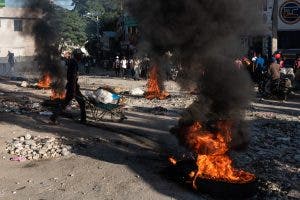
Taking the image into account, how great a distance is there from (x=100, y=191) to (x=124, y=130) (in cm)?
409

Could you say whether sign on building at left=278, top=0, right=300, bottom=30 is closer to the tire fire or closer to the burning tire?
the tire fire

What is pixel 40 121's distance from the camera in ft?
38.1

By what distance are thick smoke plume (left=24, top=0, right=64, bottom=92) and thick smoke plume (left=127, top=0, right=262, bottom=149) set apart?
39.4 ft

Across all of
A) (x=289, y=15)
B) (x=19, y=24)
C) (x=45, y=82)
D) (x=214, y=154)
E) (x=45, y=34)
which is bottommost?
(x=214, y=154)

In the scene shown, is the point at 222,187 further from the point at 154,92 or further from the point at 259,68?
the point at 259,68

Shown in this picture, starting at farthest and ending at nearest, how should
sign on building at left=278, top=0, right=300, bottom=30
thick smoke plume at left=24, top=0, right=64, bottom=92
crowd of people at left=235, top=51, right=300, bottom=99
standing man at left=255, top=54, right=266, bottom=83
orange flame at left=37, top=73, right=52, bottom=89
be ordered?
1. sign on building at left=278, top=0, right=300, bottom=30
2. orange flame at left=37, top=73, right=52, bottom=89
3. standing man at left=255, top=54, right=266, bottom=83
4. thick smoke plume at left=24, top=0, right=64, bottom=92
5. crowd of people at left=235, top=51, right=300, bottom=99

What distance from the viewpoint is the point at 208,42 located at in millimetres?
6434

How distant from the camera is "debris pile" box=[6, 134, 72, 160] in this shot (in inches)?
331

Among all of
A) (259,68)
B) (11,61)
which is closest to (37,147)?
(259,68)

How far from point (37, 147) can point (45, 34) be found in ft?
37.2

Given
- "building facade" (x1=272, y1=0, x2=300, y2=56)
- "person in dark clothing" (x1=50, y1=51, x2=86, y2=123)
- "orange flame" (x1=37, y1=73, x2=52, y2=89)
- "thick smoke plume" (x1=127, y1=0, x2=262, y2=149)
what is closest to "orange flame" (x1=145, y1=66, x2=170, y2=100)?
"orange flame" (x1=37, y1=73, x2=52, y2=89)

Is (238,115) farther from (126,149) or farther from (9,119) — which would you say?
(9,119)

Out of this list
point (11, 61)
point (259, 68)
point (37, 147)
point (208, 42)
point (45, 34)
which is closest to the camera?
point (208, 42)

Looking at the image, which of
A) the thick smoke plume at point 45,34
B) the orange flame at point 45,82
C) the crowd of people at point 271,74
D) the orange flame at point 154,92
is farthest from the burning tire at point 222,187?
the orange flame at point 45,82
